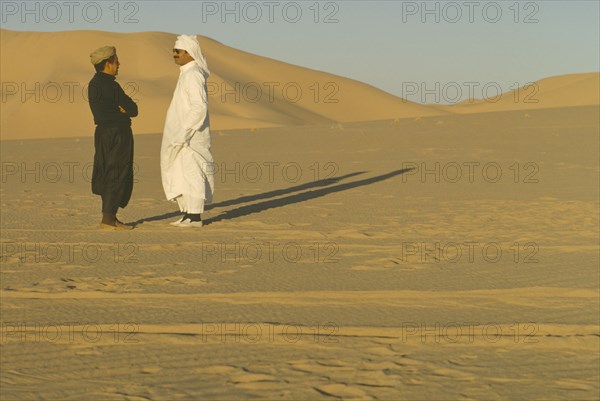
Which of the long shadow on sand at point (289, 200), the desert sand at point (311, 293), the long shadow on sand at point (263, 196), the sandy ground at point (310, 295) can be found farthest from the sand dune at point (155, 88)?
the sandy ground at point (310, 295)

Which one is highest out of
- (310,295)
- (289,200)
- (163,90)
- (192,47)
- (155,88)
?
(155,88)

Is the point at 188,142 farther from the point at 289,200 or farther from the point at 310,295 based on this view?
the point at 310,295

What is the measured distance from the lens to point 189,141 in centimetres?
1032

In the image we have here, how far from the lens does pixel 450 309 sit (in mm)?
6027

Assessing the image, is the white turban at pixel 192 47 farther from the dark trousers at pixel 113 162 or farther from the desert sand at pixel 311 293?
the desert sand at pixel 311 293

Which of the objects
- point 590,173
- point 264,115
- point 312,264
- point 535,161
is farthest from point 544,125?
point 264,115

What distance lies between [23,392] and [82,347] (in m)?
0.80

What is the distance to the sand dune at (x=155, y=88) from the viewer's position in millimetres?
63469

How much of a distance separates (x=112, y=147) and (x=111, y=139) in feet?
0.26

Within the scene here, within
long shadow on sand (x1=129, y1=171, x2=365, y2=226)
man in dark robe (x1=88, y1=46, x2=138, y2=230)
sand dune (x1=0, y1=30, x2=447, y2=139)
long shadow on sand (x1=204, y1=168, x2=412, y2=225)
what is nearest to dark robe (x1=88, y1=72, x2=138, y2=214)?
man in dark robe (x1=88, y1=46, x2=138, y2=230)

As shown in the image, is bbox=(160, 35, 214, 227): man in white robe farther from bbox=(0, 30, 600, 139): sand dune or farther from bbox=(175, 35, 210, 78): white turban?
bbox=(0, 30, 600, 139): sand dune

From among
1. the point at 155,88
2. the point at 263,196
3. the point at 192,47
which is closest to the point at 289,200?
the point at 263,196

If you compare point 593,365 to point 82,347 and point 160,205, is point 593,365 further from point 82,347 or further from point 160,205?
point 160,205

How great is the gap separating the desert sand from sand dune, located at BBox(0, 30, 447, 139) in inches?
1787
